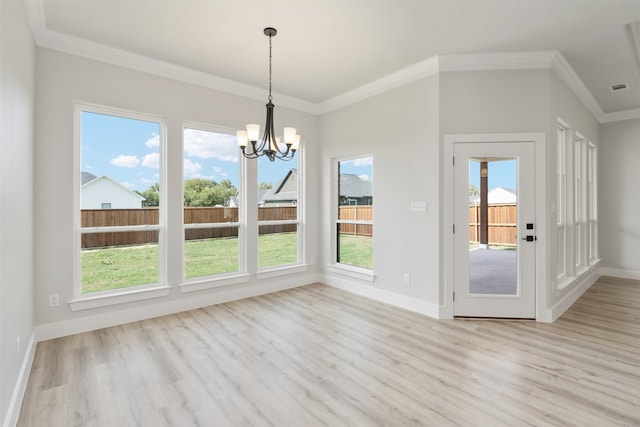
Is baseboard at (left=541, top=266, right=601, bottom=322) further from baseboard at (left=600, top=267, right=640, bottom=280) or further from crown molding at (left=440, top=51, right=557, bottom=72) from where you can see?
crown molding at (left=440, top=51, right=557, bottom=72)

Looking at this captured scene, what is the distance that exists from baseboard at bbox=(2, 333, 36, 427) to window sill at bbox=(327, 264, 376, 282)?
3739 mm

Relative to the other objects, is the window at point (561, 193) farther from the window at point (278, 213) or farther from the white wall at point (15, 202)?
the white wall at point (15, 202)

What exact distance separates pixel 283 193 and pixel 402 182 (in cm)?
199

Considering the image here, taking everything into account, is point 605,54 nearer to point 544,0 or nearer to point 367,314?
point 544,0

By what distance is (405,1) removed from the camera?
106 inches

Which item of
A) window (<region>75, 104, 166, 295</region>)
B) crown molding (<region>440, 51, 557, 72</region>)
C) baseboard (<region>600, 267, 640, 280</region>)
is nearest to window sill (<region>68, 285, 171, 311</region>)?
window (<region>75, 104, 166, 295</region>)

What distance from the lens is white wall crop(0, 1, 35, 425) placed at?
1838 millimetres

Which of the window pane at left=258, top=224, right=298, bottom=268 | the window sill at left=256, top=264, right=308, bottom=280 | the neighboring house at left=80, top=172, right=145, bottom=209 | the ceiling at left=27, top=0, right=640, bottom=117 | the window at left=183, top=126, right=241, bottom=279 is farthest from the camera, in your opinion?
the window pane at left=258, top=224, right=298, bottom=268

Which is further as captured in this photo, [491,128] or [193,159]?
[193,159]

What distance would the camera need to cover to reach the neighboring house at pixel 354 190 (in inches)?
193

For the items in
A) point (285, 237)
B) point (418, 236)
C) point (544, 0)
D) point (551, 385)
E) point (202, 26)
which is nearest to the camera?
point (551, 385)

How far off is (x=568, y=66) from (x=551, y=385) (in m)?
3.68

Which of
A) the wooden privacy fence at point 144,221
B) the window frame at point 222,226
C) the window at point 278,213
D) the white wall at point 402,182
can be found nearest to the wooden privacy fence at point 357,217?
the white wall at point 402,182

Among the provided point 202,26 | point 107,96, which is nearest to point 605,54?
point 202,26
